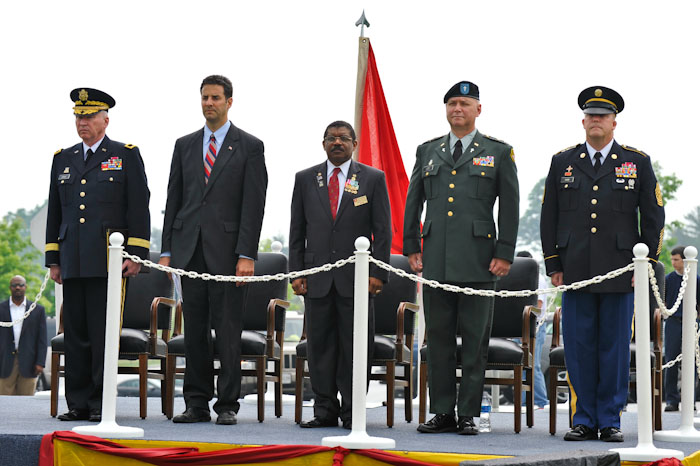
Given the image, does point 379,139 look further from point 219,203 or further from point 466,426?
point 466,426

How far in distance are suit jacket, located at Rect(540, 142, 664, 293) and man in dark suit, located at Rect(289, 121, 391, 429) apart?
1042 millimetres

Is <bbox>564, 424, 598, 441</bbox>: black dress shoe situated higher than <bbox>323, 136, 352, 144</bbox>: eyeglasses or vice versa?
<bbox>323, 136, 352, 144</bbox>: eyeglasses

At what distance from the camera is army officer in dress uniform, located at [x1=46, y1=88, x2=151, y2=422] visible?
6.33 meters

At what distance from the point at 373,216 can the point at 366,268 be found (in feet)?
2.90

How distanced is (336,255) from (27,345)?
7.37 m

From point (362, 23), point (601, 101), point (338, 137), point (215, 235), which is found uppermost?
point (362, 23)

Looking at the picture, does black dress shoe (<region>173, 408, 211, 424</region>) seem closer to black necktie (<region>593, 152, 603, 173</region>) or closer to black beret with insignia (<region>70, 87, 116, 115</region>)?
black beret with insignia (<region>70, 87, 116, 115</region>)

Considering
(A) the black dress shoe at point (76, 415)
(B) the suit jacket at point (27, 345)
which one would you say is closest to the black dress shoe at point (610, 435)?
(A) the black dress shoe at point (76, 415)

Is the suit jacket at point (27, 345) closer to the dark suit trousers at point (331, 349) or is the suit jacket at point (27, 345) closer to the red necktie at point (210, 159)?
the red necktie at point (210, 159)

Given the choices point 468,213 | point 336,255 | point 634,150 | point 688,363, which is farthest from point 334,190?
point 688,363

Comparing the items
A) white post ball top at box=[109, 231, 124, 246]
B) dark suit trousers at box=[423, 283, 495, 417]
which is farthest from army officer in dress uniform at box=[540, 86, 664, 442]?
white post ball top at box=[109, 231, 124, 246]

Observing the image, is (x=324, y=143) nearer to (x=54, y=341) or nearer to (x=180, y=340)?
(x=180, y=340)

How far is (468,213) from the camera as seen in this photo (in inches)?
240

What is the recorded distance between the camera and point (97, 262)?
20.7 feet
